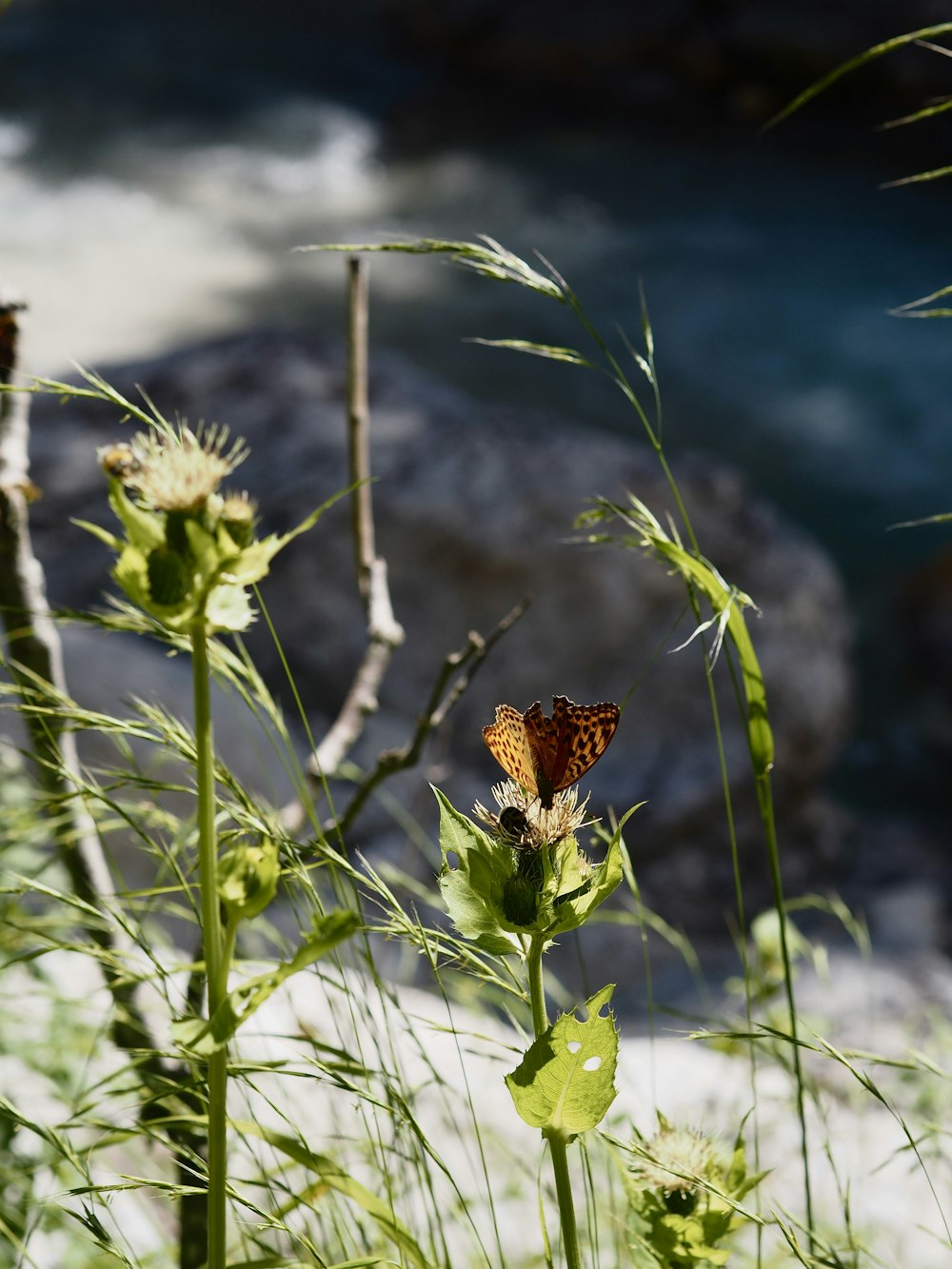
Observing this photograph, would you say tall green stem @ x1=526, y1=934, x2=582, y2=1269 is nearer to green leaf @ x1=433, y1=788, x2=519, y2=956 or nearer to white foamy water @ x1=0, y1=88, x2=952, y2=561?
green leaf @ x1=433, y1=788, x2=519, y2=956

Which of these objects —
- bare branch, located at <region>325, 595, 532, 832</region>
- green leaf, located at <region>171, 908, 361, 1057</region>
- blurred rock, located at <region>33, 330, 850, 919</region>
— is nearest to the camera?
green leaf, located at <region>171, 908, 361, 1057</region>

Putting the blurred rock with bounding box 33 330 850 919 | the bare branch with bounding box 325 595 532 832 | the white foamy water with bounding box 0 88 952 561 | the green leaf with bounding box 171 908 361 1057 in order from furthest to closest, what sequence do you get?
the white foamy water with bounding box 0 88 952 561 → the blurred rock with bounding box 33 330 850 919 → the bare branch with bounding box 325 595 532 832 → the green leaf with bounding box 171 908 361 1057

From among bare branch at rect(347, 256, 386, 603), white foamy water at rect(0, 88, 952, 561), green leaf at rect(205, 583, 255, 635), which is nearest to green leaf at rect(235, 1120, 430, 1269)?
green leaf at rect(205, 583, 255, 635)

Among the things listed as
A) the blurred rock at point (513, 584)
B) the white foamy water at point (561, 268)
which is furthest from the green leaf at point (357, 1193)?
the white foamy water at point (561, 268)

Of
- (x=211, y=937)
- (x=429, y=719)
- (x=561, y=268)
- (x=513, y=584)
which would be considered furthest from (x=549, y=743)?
(x=561, y=268)

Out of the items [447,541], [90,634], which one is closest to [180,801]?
[90,634]

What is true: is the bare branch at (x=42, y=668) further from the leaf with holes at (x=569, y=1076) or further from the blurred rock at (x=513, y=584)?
the blurred rock at (x=513, y=584)
